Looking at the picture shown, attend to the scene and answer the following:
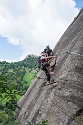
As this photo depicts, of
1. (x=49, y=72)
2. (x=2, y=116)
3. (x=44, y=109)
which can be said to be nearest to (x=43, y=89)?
(x=49, y=72)

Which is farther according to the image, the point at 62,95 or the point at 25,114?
the point at 25,114

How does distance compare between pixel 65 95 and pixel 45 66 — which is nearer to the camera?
pixel 65 95

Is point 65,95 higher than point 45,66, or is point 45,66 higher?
point 45,66

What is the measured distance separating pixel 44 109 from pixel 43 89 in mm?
3188

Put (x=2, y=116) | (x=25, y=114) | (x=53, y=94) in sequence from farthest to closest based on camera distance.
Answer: (x=25, y=114) → (x=53, y=94) → (x=2, y=116)

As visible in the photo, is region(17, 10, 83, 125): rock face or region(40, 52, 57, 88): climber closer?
region(17, 10, 83, 125): rock face

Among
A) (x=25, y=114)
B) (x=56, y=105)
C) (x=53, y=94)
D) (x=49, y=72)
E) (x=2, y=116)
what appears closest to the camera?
(x=2, y=116)

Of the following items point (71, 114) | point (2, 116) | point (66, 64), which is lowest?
point (71, 114)

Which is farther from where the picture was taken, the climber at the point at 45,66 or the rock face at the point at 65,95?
the climber at the point at 45,66

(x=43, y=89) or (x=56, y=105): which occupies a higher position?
(x=43, y=89)

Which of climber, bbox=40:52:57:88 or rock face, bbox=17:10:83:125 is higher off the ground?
climber, bbox=40:52:57:88

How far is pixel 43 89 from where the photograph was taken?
20188mm

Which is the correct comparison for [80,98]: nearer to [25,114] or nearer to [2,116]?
[25,114]

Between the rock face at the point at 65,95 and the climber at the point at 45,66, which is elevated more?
the climber at the point at 45,66
